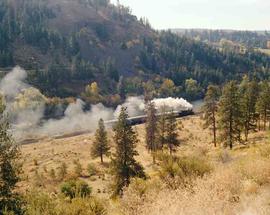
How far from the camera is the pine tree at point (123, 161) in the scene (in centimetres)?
3938

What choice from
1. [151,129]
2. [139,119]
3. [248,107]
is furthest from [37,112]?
[248,107]

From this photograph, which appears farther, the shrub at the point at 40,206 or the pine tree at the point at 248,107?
the pine tree at the point at 248,107

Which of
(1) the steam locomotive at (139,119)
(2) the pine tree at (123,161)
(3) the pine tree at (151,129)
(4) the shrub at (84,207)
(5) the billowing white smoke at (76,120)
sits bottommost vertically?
(5) the billowing white smoke at (76,120)

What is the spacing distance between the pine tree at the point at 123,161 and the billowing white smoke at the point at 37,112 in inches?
2178

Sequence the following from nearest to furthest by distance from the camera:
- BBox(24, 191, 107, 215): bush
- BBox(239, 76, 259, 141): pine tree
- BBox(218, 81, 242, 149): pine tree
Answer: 1. BBox(24, 191, 107, 215): bush
2. BBox(218, 81, 242, 149): pine tree
3. BBox(239, 76, 259, 141): pine tree

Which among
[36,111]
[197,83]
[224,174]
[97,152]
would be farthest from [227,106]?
[197,83]

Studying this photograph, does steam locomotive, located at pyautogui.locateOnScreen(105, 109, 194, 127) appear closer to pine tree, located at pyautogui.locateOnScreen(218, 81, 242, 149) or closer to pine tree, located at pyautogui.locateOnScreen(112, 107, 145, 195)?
pine tree, located at pyautogui.locateOnScreen(218, 81, 242, 149)

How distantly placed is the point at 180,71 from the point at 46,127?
89306 millimetres

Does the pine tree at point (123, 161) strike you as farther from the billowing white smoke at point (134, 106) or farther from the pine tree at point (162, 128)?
the billowing white smoke at point (134, 106)

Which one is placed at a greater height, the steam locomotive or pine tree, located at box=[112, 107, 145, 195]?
pine tree, located at box=[112, 107, 145, 195]

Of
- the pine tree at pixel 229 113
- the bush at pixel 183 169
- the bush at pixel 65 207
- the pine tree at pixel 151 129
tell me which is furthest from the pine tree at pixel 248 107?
the bush at pixel 65 207

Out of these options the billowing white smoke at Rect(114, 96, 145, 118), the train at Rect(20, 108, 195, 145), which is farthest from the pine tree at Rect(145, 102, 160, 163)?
the billowing white smoke at Rect(114, 96, 145, 118)

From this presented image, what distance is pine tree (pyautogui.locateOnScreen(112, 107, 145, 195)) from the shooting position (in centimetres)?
3938

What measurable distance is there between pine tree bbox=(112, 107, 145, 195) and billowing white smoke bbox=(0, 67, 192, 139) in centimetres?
5532
